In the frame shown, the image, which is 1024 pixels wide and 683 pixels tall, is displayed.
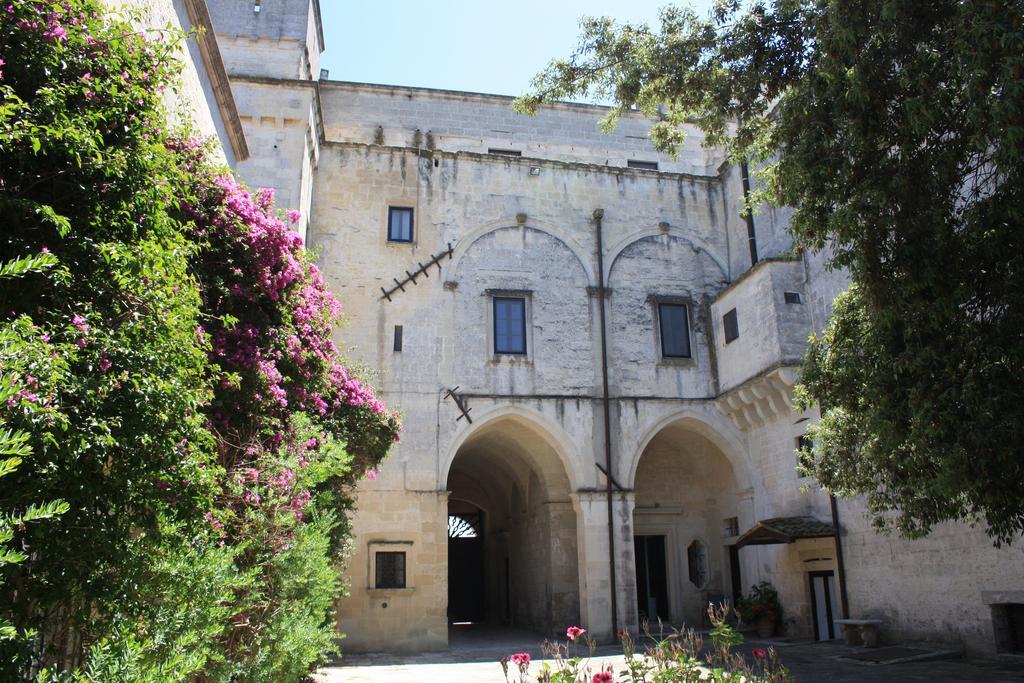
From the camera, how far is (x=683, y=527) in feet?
62.7

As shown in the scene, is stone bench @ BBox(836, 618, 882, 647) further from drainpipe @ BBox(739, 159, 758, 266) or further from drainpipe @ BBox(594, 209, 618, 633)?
drainpipe @ BBox(739, 159, 758, 266)

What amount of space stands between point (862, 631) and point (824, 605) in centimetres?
173

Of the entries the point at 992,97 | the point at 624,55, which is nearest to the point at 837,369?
the point at 992,97

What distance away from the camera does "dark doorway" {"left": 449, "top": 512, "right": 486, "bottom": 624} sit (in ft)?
79.4

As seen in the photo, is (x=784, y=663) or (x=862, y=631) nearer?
(x=784, y=663)

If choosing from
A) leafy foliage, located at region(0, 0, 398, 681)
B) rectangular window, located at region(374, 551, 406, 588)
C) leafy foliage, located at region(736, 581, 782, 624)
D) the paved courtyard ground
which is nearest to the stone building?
rectangular window, located at region(374, 551, 406, 588)

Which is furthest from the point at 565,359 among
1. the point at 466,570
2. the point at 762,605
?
the point at 466,570

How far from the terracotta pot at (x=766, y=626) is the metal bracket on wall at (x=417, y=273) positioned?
32.3ft

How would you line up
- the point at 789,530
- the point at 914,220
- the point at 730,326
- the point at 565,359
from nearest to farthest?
the point at 914,220
the point at 789,530
the point at 565,359
the point at 730,326

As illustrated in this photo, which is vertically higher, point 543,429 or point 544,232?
point 544,232

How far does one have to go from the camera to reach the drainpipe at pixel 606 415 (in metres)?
16.1

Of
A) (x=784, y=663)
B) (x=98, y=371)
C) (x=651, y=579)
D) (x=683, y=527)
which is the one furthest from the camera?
(x=683, y=527)

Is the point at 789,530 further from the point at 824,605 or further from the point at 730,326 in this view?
the point at 730,326

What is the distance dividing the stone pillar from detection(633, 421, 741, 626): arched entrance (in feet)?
8.11
